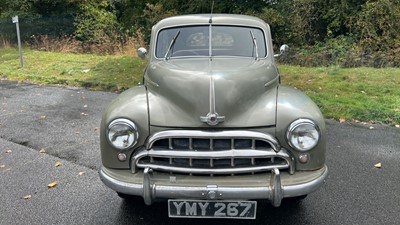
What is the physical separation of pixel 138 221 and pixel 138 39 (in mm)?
12594

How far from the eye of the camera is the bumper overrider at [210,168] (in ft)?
9.50

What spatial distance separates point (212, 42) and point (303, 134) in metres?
1.68

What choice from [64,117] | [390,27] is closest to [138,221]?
[64,117]

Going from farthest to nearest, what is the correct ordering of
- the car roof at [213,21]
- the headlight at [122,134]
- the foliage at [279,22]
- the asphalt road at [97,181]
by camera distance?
1. the foliage at [279,22]
2. the car roof at [213,21]
3. the asphalt road at [97,181]
4. the headlight at [122,134]

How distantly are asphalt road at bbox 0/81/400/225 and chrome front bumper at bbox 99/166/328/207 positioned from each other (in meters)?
0.62

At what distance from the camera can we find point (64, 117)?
6.88 metres

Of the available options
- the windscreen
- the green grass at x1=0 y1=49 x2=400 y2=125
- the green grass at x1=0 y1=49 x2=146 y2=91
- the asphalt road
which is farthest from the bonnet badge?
the green grass at x1=0 y1=49 x2=146 y2=91

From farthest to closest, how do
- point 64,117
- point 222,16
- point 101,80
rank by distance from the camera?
point 101,80 < point 64,117 < point 222,16

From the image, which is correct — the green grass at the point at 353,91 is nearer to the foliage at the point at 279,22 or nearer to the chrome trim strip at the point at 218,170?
the foliage at the point at 279,22

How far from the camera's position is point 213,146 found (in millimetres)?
3033

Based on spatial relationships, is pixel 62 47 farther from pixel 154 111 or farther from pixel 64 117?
pixel 154 111

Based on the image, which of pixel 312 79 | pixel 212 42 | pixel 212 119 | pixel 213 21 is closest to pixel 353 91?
pixel 312 79

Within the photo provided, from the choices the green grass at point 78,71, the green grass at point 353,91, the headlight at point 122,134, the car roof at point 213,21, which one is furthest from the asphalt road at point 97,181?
the green grass at point 78,71

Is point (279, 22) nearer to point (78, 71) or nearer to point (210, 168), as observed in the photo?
point (78, 71)
